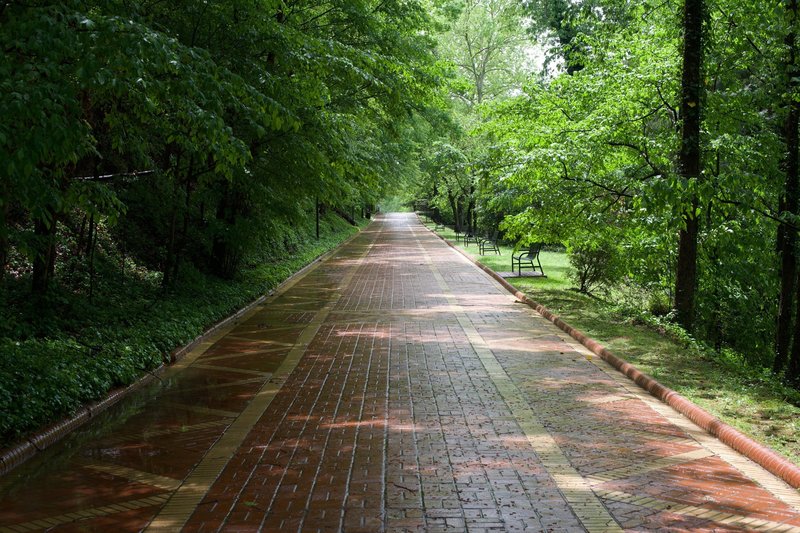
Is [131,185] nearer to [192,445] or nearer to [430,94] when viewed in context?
[430,94]

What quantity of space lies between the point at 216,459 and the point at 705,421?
14.7 ft

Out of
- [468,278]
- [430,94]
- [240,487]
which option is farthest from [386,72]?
[240,487]

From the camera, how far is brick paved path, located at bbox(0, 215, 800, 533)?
4469mm

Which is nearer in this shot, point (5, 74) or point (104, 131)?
point (5, 74)

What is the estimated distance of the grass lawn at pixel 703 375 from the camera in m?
6.22

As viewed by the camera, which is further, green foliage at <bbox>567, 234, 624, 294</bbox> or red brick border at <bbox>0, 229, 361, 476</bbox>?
green foliage at <bbox>567, 234, 624, 294</bbox>

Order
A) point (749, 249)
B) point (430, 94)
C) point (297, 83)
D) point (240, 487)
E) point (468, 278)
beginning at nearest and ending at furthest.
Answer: point (240, 487)
point (297, 83)
point (749, 249)
point (430, 94)
point (468, 278)

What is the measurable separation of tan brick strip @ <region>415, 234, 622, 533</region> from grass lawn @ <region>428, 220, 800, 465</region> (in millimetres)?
1736

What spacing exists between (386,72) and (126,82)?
968 cm

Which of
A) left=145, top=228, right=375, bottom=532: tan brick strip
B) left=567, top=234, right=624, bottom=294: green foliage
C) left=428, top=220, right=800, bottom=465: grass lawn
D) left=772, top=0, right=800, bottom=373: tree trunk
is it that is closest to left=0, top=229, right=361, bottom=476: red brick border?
left=145, top=228, right=375, bottom=532: tan brick strip

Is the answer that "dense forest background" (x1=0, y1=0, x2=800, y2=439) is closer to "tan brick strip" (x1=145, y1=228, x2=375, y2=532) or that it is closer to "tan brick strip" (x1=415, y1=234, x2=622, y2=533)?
"tan brick strip" (x1=145, y1=228, x2=375, y2=532)

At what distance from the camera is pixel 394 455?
5.60 metres

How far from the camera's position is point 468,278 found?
67.1 ft

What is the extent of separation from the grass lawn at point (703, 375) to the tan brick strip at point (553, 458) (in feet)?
5.69
